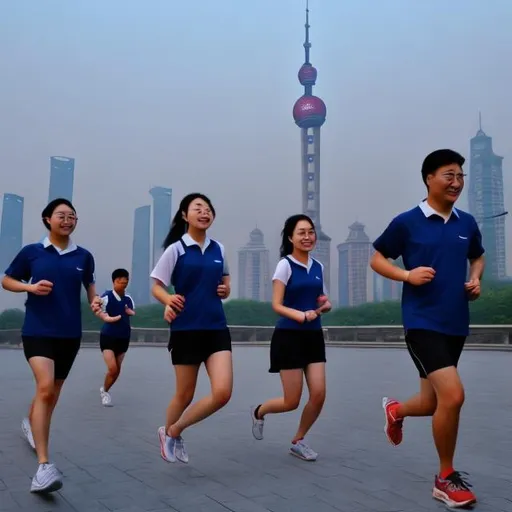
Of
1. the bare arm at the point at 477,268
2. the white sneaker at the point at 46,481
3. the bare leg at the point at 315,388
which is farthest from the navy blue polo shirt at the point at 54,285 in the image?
the bare arm at the point at 477,268

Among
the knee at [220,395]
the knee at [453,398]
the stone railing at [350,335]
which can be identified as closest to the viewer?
the knee at [453,398]

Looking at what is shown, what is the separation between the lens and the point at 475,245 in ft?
14.2

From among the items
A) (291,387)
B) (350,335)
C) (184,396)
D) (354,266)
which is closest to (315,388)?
(291,387)

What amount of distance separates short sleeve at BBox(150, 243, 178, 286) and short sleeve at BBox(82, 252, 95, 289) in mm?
531

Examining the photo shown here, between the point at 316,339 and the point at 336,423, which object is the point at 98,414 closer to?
the point at 336,423

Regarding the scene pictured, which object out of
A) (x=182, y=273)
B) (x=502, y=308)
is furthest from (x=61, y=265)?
(x=502, y=308)

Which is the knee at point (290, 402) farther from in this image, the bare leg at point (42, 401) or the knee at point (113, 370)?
the knee at point (113, 370)

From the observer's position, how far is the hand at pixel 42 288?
4.43 m

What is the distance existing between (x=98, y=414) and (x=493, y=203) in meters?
109

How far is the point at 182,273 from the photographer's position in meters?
4.77

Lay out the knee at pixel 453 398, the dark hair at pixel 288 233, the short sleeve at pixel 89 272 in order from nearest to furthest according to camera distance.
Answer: the knee at pixel 453 398 < the short sleeve at pixel 89 272 < the dark hair at pixel 288 233

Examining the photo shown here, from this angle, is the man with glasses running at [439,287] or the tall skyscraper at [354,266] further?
the tall skyscraper at [354,266]

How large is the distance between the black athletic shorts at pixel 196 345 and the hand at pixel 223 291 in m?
0.25

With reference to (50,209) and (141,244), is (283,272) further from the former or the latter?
(141,244)
